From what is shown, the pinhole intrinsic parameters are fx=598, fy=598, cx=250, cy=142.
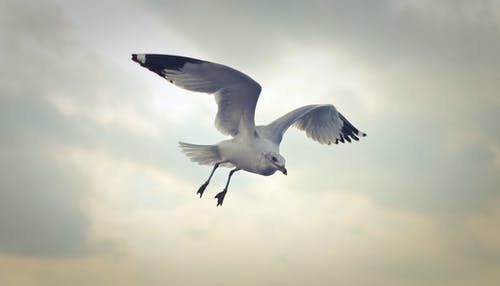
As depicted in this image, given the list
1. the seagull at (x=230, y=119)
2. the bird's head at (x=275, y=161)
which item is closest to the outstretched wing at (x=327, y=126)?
the seagull at (x=230, y=119)

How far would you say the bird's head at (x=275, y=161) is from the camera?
11492 millimetres

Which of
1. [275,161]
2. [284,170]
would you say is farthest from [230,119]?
[284,170]

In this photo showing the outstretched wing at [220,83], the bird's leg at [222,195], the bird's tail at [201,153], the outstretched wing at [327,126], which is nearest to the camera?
the outstretched wing at [220,83]

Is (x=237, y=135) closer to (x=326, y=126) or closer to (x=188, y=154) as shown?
(x=188, y=154)

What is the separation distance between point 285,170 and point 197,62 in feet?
8.71

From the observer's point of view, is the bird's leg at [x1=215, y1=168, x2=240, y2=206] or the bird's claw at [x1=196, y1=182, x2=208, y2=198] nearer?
the bird's claw at [x1=196, y1=182, x2=208, y2=198]

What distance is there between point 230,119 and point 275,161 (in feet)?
4.85

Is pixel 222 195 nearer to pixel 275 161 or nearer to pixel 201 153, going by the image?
pixel 201 153

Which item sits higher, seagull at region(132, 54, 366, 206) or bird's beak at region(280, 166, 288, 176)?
seagull at region(132, 54, 366, 206)

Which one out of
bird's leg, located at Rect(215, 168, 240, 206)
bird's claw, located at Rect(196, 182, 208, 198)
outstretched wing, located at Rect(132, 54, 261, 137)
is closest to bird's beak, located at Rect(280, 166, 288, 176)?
outstretched wing, located at Rect(132, 54, 261, 137)

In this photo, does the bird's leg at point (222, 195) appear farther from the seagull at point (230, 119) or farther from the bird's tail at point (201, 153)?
the bird's tail at point (201, 153)

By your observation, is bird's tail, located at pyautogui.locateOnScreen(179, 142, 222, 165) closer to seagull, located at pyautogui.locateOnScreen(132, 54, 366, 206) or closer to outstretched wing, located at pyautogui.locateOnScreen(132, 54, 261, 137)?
seagull, located at pyautogui.locateOnScreen(132, 54, 366, 206)

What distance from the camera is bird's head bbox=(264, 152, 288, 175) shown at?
1149 centimetres

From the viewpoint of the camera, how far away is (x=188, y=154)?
13.2m
